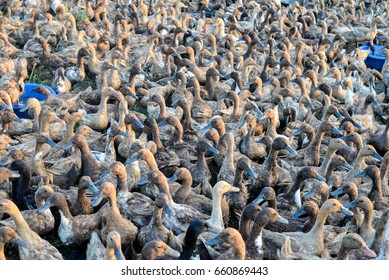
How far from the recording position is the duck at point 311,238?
6.75m

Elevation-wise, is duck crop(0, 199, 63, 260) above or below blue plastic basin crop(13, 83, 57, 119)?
above

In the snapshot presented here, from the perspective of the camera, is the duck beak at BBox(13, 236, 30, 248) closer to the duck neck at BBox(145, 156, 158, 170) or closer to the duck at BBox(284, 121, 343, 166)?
the duck neck at BBox(145, 156, 158, 170)

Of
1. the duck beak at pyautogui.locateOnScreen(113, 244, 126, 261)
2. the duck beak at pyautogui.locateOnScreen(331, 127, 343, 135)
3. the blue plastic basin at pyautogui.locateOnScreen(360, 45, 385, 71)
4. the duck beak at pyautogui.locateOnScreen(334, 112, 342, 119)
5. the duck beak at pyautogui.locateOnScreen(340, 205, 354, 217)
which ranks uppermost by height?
the duck beak at pyautogui.locateOnScreen(113, 244, 126, 261)

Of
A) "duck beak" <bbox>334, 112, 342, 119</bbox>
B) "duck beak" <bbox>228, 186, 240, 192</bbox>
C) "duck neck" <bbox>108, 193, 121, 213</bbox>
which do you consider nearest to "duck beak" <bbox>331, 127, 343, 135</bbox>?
"duck beak" <bbox>334, 112, 342, 119</bbox>

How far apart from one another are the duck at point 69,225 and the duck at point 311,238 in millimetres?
1971

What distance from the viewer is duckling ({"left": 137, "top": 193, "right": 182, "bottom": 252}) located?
6688 mm

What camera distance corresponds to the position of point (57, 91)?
10648mm

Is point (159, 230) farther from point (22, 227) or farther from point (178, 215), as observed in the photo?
point (22, 227)

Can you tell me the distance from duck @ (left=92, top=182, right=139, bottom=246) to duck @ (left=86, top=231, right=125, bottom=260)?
7.8 inches

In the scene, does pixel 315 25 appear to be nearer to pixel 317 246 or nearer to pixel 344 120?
pixel 344 120

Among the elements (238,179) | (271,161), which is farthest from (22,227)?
(271,161)

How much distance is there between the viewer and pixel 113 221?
6.95 m

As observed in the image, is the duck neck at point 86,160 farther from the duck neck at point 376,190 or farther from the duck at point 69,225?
the duck neck at point 376,190

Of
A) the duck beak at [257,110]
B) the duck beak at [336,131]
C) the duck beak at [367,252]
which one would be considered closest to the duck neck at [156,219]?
the duck beak at [367,252]
